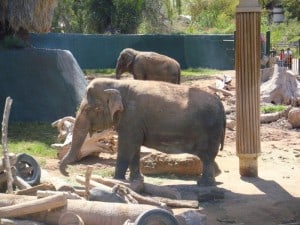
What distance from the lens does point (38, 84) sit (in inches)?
647

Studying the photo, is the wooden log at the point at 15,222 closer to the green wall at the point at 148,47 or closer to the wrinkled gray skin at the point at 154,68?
the wrinkled gray skin at the point at 154,68

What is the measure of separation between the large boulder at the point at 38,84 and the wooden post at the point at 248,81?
6.01 metres

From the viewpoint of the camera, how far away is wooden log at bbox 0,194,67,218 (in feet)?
22.7

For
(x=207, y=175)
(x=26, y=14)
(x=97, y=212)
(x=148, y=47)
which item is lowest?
(x=148, y=47)

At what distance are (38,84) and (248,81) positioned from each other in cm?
661

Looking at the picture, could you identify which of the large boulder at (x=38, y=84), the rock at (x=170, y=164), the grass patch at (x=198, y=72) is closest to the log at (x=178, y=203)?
the rock at (x=170, y=164)

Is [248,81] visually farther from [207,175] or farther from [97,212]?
[97,212]

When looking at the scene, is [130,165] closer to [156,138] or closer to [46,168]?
[156,138]

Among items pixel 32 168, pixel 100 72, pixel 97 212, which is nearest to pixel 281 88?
pixel 100 72

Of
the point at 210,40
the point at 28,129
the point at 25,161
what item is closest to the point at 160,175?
the point at 25,161

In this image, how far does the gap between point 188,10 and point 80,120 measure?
167 ft

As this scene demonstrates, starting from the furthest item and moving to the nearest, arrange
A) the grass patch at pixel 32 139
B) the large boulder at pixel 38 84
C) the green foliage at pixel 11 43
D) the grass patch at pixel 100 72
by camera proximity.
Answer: the grass patch at pixel 100 72, the green foliage at pixel 11 43, the large boulder at pixel 38 84, the grass patch at pixel 32 139

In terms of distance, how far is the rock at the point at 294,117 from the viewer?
53.1 feet

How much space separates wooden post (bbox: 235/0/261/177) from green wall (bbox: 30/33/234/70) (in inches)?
738
